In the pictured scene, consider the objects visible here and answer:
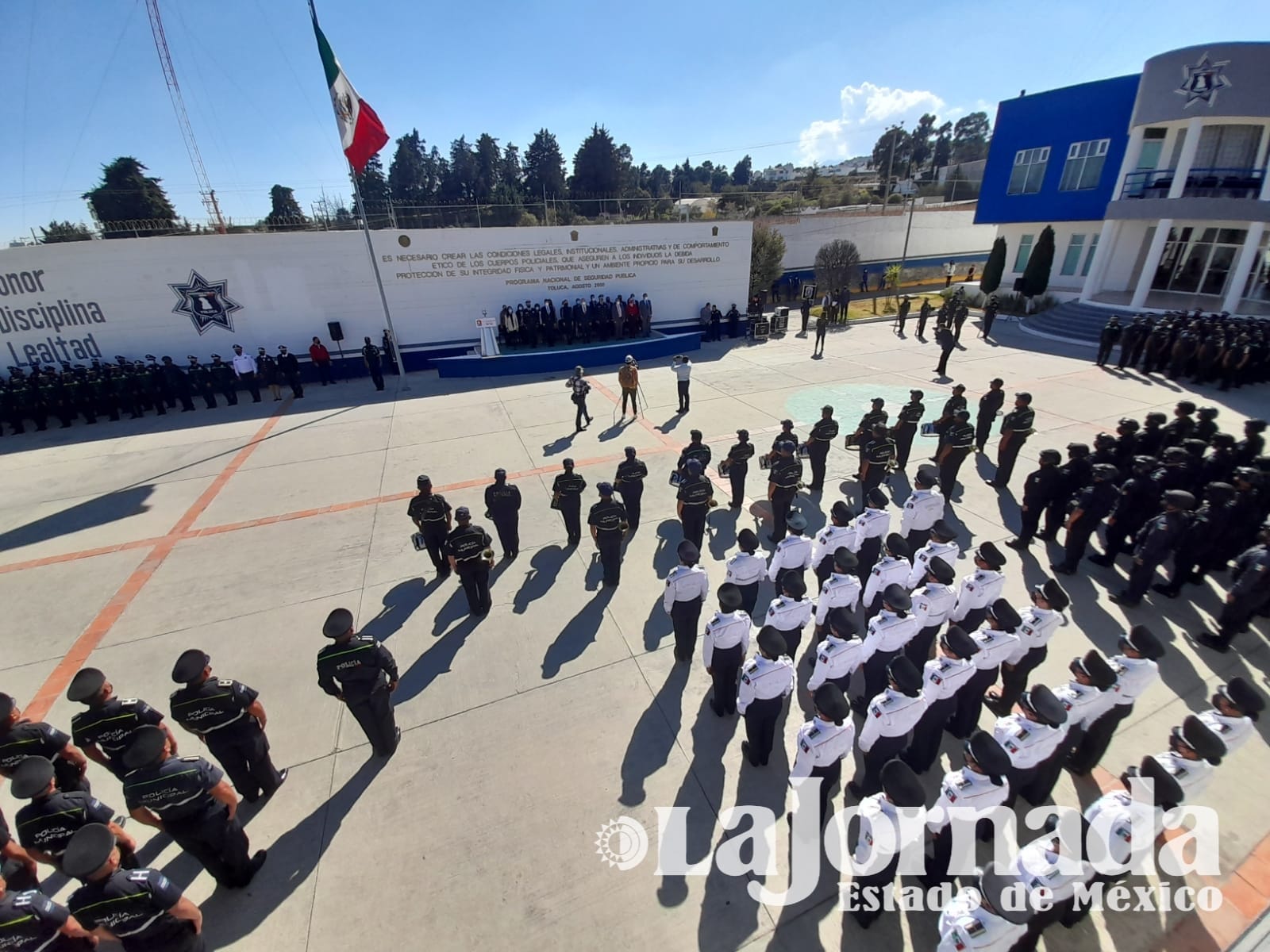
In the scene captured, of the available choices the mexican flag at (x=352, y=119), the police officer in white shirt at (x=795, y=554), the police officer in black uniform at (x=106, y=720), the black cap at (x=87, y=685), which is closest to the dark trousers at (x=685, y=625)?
the police officer in white shirt at (x=795, y=554)

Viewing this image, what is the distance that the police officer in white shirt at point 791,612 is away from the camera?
15.7 feet

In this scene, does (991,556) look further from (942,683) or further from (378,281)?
(378,281)

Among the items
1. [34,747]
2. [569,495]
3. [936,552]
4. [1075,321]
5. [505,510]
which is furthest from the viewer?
[1075,321]

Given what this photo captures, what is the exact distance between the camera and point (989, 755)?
3.28 meters

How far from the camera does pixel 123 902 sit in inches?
108

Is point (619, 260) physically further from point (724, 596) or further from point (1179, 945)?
point (1179, 945)

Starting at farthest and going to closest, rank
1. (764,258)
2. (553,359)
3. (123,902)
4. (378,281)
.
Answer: (764,258), (553,359), (378,281), (123,902)

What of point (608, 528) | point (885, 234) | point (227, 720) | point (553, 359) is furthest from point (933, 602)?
point (885, 234)

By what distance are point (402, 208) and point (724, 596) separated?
18.4m

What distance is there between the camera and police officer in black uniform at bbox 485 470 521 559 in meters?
7.04

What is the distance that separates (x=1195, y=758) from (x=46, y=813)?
278 inches

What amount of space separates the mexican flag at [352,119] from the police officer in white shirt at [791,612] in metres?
15.2

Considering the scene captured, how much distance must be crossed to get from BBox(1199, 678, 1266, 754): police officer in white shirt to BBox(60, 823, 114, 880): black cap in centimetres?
625

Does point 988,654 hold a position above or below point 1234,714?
below
